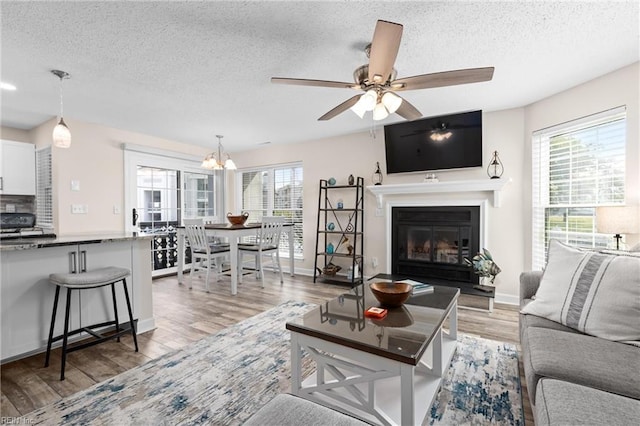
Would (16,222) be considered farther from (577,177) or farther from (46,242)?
(577,177)

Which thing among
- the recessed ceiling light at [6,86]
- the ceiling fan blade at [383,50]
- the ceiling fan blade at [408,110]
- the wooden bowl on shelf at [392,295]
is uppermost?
the recessed ceiling light at [6,86]

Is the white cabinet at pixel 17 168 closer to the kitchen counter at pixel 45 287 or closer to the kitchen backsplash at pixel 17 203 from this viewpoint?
the kitchen backsplash at pixel 17 203

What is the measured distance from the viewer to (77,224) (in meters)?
3.82

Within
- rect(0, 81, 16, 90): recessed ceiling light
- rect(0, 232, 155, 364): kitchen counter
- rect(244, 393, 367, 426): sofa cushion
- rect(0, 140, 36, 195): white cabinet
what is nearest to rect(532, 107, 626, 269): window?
rect(244, 393, 367, 426): sofa cushion

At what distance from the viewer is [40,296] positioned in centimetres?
217

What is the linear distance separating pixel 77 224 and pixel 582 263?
17.2 ft

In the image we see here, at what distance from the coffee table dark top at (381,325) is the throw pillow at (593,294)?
0.57 m

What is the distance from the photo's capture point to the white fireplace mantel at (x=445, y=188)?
340cm

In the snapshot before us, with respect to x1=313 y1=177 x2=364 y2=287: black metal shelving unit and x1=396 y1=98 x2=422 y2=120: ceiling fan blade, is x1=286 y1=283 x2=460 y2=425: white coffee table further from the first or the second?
x1=313 y1=177 x2=364 y2=287: black metal shelving unit

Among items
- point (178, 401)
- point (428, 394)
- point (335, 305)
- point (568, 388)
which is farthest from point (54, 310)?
point (568, 388)

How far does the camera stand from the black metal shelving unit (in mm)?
4371

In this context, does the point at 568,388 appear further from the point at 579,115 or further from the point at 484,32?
the point at 579,115

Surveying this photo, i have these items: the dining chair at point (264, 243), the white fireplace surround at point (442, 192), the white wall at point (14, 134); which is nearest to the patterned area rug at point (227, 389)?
the white fireplace surround at point (442, 192)

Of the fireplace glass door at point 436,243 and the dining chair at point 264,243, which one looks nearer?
the fireplace glass door at point 436,243
